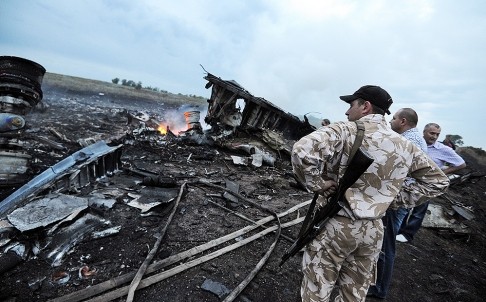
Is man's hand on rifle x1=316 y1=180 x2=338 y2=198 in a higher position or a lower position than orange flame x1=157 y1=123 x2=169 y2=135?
higher

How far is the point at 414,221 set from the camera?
4957 millimetres

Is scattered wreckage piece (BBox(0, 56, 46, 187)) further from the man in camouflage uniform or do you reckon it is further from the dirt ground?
A: the man in camouflage uniform

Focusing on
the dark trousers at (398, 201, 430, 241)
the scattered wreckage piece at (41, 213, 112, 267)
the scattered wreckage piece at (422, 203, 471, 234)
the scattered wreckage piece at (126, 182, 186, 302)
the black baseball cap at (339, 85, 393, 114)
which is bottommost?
the scattered wreckage piece at (41, 213, 112, 267)

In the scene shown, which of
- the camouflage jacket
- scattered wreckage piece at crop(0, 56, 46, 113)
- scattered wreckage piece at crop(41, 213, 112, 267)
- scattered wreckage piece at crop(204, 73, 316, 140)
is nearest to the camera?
the camouflage jacket

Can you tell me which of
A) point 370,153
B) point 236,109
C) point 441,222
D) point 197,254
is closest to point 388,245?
point 370,153

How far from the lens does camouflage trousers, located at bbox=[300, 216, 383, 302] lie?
2.07 metres

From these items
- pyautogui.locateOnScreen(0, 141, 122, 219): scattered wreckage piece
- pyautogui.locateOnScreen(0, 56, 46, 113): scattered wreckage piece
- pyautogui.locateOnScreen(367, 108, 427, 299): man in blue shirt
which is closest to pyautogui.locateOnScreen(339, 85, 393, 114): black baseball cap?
pyautogui.locateOnScreen(367, 108, 427, 299): man in blue shirt

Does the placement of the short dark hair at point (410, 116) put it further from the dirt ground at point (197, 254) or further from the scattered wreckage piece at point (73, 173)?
the scattered wreckage piece at point (73, 173)

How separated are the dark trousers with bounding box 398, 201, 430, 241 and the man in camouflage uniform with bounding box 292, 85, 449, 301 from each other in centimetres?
290

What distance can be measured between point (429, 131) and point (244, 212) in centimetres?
374

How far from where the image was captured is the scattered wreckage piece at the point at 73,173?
3.82 metres

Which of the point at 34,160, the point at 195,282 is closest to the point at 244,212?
the point at 195,282

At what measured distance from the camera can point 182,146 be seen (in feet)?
33.4

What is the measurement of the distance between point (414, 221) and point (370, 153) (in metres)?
4.04
